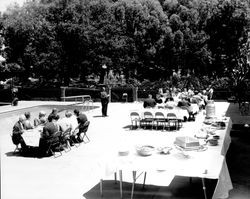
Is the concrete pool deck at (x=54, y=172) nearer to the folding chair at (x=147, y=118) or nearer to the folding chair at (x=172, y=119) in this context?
the folding chair at (x=147, y=118)

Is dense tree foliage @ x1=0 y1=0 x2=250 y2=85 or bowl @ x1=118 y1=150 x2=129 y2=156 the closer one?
bowl @ x1=118 y1=150 x2=129 y2=156

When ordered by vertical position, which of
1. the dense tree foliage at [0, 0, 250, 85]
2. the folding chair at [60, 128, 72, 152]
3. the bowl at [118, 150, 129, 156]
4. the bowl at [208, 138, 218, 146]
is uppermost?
the dense tree foliage at [0, 0, 250, 85]

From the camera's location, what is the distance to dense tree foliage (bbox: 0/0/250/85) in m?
35.9

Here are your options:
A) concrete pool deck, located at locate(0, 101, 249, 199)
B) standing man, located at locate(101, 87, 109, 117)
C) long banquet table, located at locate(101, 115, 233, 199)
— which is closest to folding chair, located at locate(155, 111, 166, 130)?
concrete pool deck, located at locate(0, 101, 249, 199)

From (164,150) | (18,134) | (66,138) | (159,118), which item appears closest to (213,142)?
(164,150)

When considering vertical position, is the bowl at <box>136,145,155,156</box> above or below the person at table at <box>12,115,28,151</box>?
above

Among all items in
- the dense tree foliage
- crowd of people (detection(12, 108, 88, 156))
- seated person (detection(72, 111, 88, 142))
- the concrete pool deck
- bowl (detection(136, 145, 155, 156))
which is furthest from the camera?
the dense tree foliage

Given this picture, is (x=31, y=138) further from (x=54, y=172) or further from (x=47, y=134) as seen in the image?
(x=54, y=172)

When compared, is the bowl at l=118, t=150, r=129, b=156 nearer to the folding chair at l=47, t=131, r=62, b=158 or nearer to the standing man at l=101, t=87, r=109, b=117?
the folding chair at l=47, t=131, r=62, b=158

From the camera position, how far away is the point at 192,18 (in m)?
40.8

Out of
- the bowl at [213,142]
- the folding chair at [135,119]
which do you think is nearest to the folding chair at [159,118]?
the folding chair at [135,119]

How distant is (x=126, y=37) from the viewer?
1465 inches

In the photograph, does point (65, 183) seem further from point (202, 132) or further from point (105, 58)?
point (105, 58)

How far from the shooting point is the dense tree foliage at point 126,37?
3588 cm
